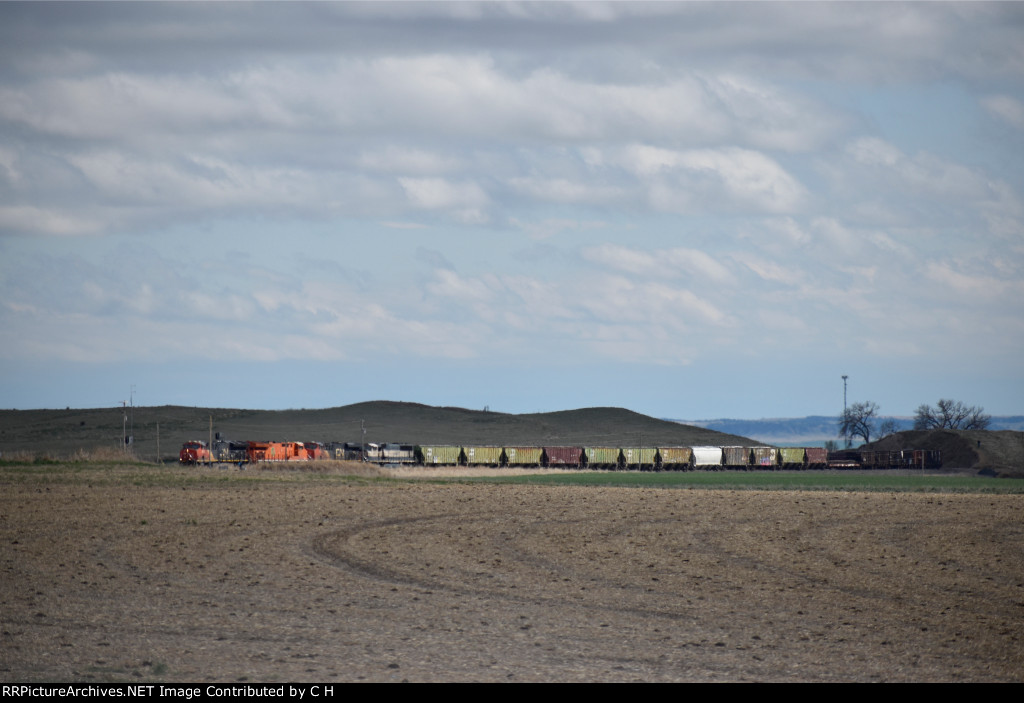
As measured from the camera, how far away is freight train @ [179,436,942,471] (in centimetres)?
9588

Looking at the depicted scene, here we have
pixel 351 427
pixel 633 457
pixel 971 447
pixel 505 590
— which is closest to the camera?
pixel 505 590

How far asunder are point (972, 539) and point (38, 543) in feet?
89.0

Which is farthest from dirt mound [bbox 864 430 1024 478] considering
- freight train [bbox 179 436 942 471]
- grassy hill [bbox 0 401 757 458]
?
grassy hill [bbox 0 401 757 458]

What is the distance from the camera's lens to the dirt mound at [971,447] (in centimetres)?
10081

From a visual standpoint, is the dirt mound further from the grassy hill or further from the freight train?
the grassy hill

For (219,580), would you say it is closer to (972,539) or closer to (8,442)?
(972,539)

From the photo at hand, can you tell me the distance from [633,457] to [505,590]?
78.5 meters

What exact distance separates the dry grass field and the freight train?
5444cm

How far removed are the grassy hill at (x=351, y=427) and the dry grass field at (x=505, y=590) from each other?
309 ft

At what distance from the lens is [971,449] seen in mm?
106688

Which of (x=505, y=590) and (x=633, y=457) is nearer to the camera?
(x=505, y=590)

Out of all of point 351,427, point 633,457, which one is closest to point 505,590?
point 633,457

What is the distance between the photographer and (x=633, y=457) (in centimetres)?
10100

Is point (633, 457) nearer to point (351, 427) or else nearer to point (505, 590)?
point (351, 427)
